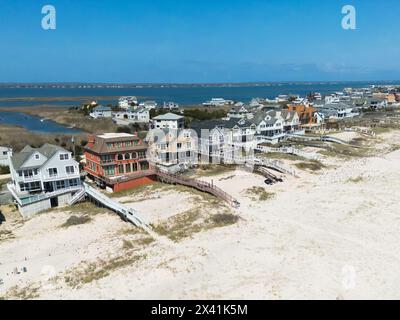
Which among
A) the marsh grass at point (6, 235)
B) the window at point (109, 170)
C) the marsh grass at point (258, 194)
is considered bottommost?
the marsh grass at point (6, 235)

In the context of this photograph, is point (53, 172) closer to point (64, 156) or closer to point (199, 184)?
point (64, 156)

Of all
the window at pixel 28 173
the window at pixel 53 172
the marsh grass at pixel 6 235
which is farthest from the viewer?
the window at pixel 53 172

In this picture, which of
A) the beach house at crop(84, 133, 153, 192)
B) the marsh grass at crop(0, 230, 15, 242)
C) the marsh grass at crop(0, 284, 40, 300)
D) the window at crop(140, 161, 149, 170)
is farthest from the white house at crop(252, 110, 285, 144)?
the marsh grass at crop(0, 284, 40, 300)

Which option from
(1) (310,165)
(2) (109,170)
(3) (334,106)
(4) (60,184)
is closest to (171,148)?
(2) (109,170)

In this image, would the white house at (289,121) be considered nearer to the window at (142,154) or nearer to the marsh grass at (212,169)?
the marsh grass at (212,169)

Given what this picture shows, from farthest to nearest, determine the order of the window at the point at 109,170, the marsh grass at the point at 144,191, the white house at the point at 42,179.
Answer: the window at the point at 109,170 < the marsh grass at the point at 144,191 < the white house at the point at 42,179

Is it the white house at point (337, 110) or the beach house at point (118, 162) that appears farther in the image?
the white house at point (337, 110)

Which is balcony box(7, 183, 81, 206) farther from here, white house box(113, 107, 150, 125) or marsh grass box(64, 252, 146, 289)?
white house box(113, 107, 150, 125)

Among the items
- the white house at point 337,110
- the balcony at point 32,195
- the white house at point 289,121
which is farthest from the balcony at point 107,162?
the white house at point 337,110
